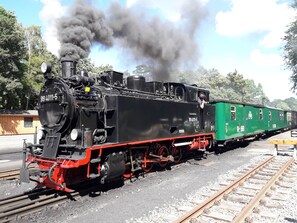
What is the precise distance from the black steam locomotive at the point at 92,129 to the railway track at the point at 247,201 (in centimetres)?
239

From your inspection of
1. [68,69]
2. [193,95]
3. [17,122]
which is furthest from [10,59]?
[68,69]

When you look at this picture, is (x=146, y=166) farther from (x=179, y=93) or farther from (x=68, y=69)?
(x=68, y=69)

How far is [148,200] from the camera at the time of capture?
20.3 feet

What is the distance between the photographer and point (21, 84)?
24.6m

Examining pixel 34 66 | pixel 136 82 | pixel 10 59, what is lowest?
pixel 136 82

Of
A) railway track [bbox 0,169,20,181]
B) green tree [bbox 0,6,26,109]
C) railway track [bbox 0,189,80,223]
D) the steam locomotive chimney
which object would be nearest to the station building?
green tree [bbox 0,6,26,109]

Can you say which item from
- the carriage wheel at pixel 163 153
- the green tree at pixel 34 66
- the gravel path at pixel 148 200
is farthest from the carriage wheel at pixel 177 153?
the green tree at pixel 34 66

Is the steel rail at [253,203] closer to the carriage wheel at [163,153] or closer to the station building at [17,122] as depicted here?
the carriage wheel at [163,153]

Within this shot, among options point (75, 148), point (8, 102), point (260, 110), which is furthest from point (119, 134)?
point (8, 102)

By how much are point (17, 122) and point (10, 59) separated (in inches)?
229

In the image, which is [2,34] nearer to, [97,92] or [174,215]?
[97,92]

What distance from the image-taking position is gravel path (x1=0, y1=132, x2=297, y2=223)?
17.2ft

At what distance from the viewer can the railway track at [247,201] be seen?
5016 mm

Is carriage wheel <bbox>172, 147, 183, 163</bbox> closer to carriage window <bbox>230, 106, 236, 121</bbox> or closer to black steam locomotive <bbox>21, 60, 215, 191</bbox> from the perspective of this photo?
black steam locomotive <bbox>21, 60, 215, 191</bbox>
